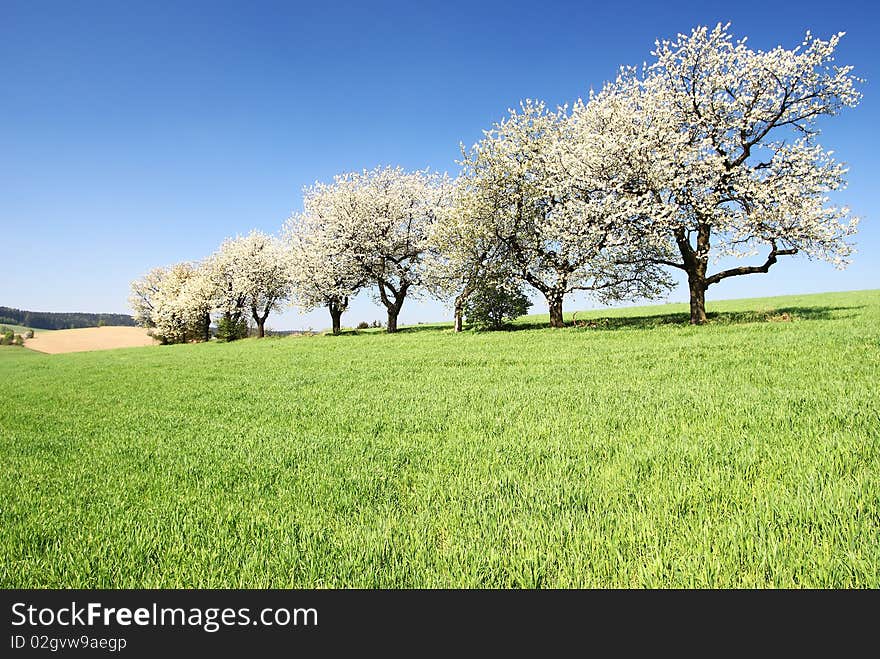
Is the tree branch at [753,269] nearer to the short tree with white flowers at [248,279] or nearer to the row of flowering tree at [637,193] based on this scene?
the row of flowering tree at [637,193]

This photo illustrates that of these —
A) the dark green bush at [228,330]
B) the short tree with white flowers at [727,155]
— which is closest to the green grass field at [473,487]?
the short tree with white flowers at [727,155]

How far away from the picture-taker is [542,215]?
28.9 meters

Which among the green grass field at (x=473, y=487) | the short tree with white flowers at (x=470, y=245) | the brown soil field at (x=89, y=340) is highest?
the short tree with white flowers at (x=470, y=245)

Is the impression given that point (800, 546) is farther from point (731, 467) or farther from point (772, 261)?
point (772, 261)

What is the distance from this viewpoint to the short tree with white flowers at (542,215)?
2650 centimetres

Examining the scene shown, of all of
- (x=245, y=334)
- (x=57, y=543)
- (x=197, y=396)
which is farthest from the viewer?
(x=245, y=334)

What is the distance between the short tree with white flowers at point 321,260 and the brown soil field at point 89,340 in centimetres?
3031

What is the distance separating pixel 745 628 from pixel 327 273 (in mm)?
39647

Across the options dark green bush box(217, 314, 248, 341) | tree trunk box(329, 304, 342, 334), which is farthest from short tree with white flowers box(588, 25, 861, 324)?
dark green bush box(217, 314, 248, 341)

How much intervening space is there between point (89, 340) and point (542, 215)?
6890cm

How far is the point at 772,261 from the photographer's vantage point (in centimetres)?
2325

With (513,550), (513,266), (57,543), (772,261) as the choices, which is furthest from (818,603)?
(513,266)

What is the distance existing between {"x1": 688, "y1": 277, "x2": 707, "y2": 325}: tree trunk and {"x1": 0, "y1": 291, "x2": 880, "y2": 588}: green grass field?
14.8m

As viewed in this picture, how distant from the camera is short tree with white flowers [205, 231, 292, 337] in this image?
185 ft
